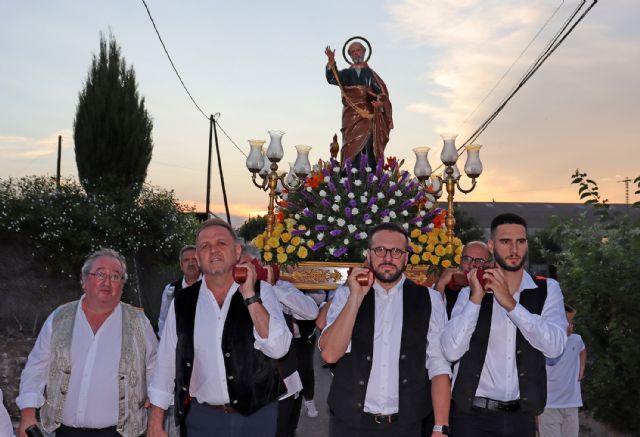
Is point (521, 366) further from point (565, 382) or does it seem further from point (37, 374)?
point (37, 374)

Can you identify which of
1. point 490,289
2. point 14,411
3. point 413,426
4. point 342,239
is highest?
point 342,239

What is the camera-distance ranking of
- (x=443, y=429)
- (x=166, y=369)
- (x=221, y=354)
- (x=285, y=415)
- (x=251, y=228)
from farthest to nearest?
1. (x=251, y=228)
2. (x=285, y=415)
3. (x=166, y=369)
4. (x=221, y=354)
5. (x=443, y=429)

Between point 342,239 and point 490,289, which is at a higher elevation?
point 342,239

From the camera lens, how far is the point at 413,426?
459 centimetres

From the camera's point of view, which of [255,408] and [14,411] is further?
[14,411]

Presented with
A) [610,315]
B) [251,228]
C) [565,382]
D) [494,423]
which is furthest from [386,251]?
[251,228]

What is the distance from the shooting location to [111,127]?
3300 centimetres

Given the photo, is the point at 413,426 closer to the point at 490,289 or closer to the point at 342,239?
the point at 490,289

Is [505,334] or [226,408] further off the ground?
[505,334]

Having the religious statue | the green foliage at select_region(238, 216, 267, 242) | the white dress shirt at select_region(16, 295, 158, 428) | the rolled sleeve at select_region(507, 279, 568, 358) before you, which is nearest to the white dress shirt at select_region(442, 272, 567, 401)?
the rolled sleeve at select_region(507, 279, 568, 358)

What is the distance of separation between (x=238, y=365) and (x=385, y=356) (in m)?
0.95

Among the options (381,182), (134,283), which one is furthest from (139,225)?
(381,182)

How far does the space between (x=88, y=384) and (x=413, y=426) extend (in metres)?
2.22

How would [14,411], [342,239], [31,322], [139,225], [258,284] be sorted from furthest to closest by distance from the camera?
[139,225], [31,322], [14,411], [342,239], [258,284]
